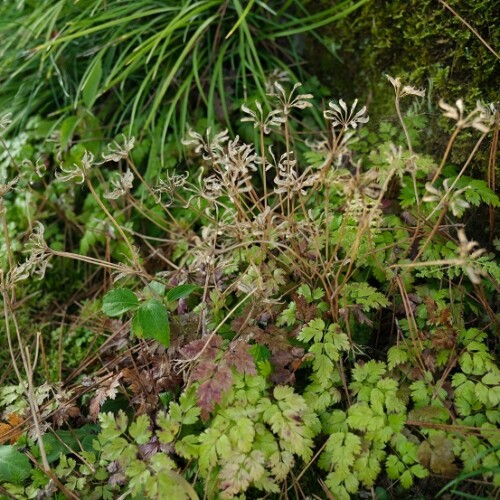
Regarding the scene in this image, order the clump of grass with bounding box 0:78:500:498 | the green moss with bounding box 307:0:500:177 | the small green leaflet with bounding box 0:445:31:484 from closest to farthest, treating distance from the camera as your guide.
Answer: the clump of grass with bounding box 0:78:500:498 < the small green leaflet with bounding box 0:445:31:484 < the green moss with bounding box 307:0:500:177

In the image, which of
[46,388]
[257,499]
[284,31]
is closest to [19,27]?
[284,31]

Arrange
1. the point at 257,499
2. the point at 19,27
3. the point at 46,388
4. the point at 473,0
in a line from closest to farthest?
the point at 257,499 < the point at 46,388 < the point at 473,0 < the point at 19,27

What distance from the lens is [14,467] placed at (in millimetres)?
1642

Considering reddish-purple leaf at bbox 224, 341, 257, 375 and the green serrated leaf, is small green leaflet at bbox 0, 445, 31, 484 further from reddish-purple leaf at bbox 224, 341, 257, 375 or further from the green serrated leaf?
reddish-purple leaf at bbox 224, 341, 257, 375

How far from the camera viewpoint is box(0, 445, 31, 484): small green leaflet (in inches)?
64.4

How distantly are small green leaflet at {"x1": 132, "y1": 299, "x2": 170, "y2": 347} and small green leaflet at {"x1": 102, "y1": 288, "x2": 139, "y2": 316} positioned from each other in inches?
1.4

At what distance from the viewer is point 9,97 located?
2.81 m

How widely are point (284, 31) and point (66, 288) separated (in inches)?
59.8

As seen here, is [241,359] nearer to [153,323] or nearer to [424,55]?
[153,323]

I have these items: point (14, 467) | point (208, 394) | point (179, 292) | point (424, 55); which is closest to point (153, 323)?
point (179, 292)

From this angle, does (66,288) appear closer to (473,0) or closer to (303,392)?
(303,392)

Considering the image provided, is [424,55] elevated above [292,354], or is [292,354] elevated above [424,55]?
[424,55]

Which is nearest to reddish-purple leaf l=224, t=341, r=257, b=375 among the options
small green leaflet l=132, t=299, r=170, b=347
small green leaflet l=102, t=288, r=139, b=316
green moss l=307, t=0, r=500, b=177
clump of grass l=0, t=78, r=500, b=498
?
clump of grass l=0, t=78, r=500, b=498

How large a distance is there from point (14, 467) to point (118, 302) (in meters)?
0.56
